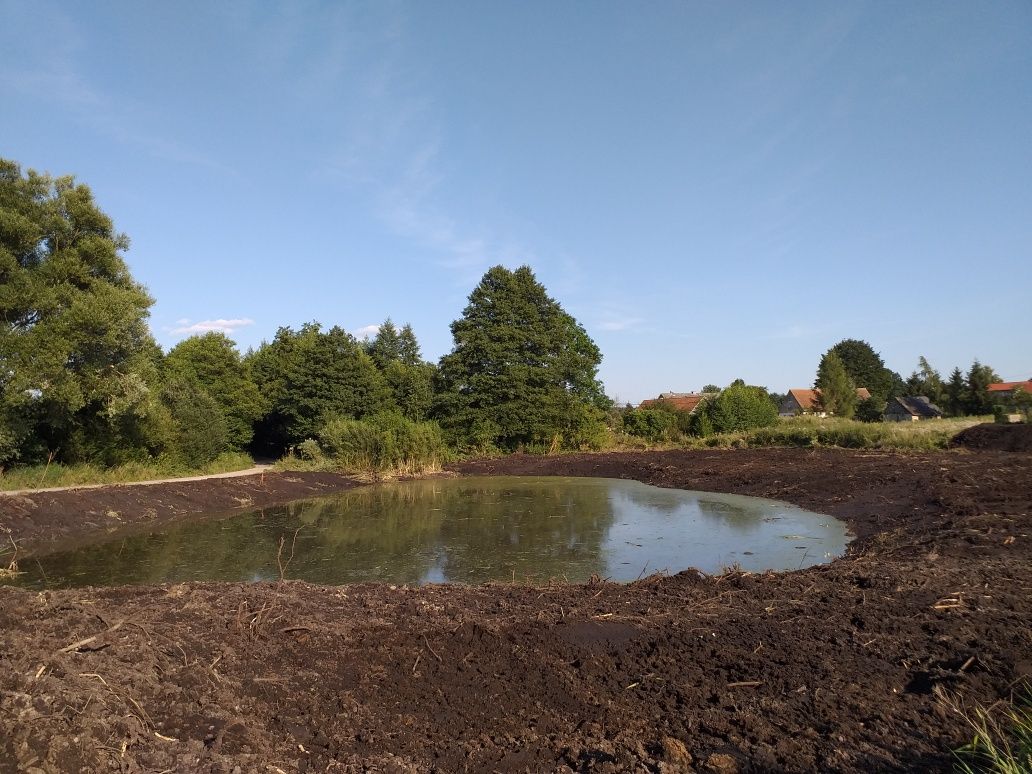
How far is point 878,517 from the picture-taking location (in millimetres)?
12578

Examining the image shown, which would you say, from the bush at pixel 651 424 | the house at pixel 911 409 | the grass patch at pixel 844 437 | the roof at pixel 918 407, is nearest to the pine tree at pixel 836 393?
the house at pixel 911 409

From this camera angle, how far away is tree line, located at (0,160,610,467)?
15.2 m

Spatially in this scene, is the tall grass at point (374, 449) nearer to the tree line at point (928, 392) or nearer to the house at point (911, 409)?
the tree line at point (928, 392)

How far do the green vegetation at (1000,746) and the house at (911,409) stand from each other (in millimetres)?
57896

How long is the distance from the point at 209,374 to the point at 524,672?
109 feet

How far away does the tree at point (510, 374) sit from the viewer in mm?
32031

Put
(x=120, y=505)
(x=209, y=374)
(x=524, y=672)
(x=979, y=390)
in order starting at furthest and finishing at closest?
(x=979, y=390) → (x=209, y=374) → (x=120, y=505) → (x=524, y=672)

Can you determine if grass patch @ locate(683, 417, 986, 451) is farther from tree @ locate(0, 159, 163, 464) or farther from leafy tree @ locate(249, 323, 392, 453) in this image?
tree @ locate(0, 159, 163, 464)

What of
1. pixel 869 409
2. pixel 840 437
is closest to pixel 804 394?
pixel 869 409

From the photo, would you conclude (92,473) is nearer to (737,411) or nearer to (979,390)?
(737,411)

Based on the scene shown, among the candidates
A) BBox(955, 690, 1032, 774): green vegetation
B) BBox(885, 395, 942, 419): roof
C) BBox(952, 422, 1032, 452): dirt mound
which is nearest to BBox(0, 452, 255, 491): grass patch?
BBox(955, 690, 1032, 774): green vegetation

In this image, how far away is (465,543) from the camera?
37.8 ft

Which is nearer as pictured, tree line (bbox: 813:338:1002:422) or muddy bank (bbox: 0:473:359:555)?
muddy bank (bbox: 0:473:359:555)

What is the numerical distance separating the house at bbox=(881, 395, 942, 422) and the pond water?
4661cm
